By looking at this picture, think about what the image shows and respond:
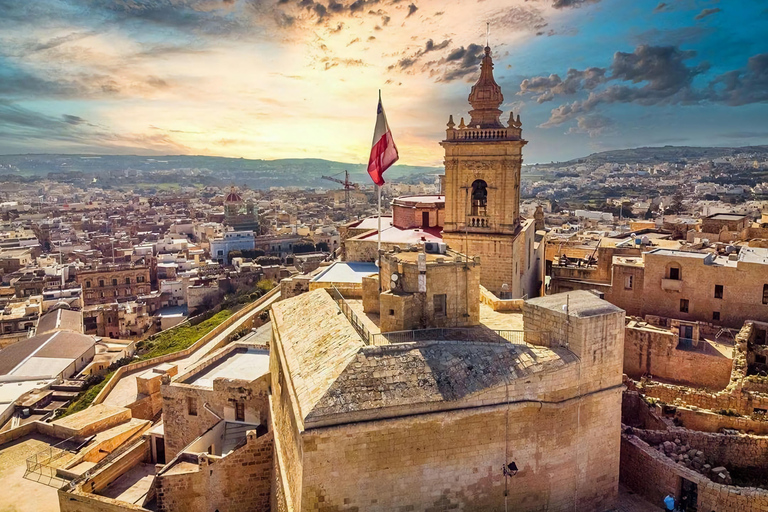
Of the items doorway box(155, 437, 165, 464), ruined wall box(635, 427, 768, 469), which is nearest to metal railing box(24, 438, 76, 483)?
doorway box(155, 437, 165, 464)

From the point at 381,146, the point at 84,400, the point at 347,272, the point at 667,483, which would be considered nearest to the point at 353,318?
the point at 381,146

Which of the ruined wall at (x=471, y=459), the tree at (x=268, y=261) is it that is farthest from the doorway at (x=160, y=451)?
the tree at (x=268, y=261)

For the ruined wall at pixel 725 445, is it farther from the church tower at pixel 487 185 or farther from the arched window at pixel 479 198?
the arched window at pixel 479 198

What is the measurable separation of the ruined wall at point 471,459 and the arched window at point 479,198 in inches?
484

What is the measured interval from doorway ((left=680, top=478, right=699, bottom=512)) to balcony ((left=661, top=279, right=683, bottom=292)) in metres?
10.9

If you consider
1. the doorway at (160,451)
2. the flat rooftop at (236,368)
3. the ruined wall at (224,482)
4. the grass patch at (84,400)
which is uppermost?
the flat rooftop at (236,368)

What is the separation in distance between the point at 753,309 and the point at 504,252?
929 cm

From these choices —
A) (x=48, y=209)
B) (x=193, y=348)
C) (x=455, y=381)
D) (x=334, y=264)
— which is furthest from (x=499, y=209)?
(x=48, y=209)

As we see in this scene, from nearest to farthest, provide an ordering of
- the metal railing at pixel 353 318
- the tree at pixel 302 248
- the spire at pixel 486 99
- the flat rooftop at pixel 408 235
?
the metal railing at pixel 353 318
the spire at pixel 486 99
the flat rooftop at pixel 408 235
the tree at pixel 302 248

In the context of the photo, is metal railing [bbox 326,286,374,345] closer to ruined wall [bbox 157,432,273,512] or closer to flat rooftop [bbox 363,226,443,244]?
ruined wall [bbox 157,432,273,512]

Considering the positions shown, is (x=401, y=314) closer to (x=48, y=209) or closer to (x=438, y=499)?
(x=438, y=499)

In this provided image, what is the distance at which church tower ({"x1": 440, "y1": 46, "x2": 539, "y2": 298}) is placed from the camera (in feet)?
74.1

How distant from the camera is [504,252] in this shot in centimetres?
2272

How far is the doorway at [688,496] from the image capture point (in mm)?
12508
